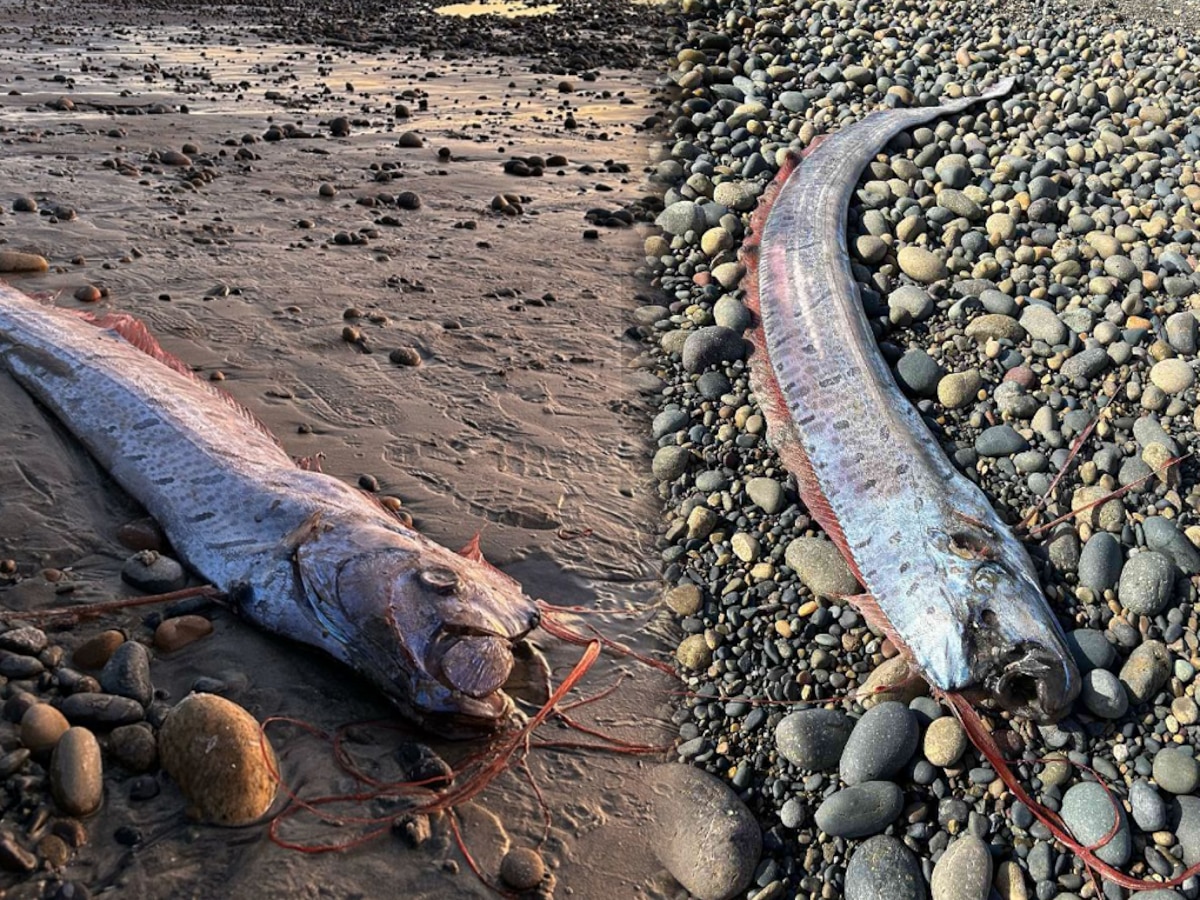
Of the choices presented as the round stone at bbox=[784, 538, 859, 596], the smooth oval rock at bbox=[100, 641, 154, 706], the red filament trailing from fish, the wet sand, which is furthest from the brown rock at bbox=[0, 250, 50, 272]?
the round stone at bbox=[784, 538, 859, 596]

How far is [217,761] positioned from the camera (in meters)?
3.52

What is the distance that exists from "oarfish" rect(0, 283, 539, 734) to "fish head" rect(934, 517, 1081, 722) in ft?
5.80

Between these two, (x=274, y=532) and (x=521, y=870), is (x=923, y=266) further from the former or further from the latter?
(x=521, y=870)

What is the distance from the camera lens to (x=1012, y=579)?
173 inches

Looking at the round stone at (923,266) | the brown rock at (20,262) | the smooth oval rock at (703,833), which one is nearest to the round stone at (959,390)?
the round stone at (923,266)

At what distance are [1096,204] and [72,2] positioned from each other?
15.3 metres

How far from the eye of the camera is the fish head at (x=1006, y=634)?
158 inches

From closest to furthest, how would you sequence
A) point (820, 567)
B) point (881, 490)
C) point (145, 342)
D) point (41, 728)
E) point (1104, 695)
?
point (41, 728), point (1104, 695), point (820, 567), point (881, 490), point (145, 342)

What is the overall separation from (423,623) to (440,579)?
19cm

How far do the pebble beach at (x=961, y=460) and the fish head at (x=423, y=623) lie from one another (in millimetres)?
852

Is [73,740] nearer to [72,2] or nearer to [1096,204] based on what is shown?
[1096,204]

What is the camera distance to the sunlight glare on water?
15211 mm

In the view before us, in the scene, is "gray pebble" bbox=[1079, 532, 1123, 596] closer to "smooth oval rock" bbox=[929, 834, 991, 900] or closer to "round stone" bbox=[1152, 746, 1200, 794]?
"round stone" bbox=[1152, 746, 1200, 794]

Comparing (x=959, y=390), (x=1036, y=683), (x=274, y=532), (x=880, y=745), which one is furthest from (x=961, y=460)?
(x=274, y=532)
